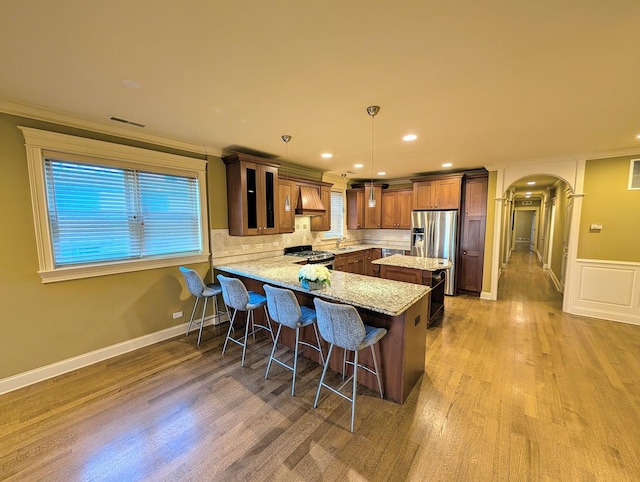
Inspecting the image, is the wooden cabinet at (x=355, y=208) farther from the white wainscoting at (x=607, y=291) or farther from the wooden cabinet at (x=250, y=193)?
the white wainscoting at (x=607, y=291)

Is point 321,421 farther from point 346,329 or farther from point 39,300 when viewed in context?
point 39,300

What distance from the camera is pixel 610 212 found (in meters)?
3.90

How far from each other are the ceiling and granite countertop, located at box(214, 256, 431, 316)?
5.58 ft

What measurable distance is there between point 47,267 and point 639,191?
7558 mm

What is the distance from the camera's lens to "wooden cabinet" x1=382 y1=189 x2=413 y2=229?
233 inches

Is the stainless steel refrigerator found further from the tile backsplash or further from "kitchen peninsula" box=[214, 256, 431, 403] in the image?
"kitchen peninsula" box=[214, 256, 431, 403]

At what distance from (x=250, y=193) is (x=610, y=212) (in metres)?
5.56

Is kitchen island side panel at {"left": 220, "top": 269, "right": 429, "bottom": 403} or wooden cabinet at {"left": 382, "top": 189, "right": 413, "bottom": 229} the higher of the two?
wooden cabinet at {"left": 382, "top": 189, "right": 413, "bottom": 229}

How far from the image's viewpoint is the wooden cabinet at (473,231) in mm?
4949

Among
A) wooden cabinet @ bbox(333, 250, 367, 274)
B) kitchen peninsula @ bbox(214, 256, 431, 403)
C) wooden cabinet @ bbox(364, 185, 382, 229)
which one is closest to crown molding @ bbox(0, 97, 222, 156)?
kitchen peninsula @ bbox(214, 256, 431, 403)

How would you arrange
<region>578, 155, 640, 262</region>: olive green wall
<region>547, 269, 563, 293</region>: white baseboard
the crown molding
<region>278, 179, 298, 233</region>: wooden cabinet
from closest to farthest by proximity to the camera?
the crown molding
<region>578, 155, 640, 262</region>: olive green wall
<region>278, 179, 298, 233</region>: wooden cabinet
<region>547, 269, 563, 293</region>: white baseboard

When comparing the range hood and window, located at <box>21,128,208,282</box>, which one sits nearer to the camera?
window, located at <box>21,128,208,282</box>

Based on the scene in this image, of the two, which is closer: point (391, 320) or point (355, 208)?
point (391, 320)

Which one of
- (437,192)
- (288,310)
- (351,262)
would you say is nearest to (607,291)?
(437,192)
